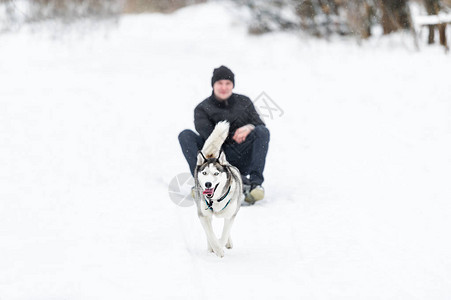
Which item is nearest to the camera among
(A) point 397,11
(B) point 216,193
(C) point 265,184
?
(B) point 216,193

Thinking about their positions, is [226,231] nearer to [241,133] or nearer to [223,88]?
[241,133]

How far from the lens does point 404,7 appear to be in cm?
1001

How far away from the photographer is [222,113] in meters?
4.31

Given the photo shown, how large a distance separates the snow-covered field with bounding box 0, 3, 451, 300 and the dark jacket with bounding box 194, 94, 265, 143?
727mm

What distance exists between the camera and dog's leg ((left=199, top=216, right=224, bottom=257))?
302 cm

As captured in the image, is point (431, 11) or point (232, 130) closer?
point (232, 130)

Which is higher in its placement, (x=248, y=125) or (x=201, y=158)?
(x=201, y=158)

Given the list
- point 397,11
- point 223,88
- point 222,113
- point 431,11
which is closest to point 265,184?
point 222,113

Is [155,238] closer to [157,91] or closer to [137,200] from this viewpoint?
[137,200]

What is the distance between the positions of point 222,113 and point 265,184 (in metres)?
1.21

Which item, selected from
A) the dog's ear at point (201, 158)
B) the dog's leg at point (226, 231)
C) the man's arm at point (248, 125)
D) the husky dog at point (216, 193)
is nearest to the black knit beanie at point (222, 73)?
the man's arm at point (248, 125)

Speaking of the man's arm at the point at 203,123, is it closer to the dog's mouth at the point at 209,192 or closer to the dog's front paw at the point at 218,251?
the dog's front paw at the point at 218,251

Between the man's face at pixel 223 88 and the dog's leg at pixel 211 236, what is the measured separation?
145cm

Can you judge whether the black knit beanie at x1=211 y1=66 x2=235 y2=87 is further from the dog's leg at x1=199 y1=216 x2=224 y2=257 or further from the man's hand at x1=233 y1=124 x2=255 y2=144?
the dog's leg at x1=199 y1=216 x2=224 y2=257
